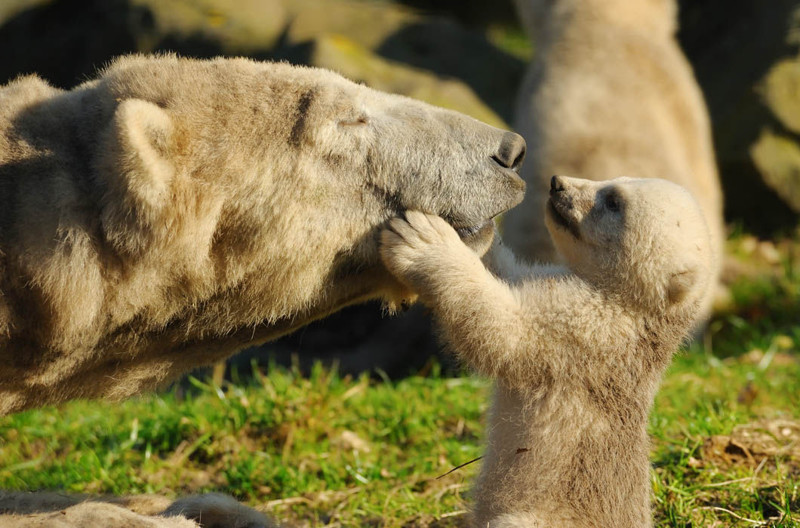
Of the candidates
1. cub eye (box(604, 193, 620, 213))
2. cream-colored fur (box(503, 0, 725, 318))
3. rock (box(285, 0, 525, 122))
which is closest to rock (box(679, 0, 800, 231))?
cream-colored fur (box(503, 0, 725, 318))

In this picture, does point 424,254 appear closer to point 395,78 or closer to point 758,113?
point 395,78

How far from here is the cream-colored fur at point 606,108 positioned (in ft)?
25.0

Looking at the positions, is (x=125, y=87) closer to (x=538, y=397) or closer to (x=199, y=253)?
(x=199, y=253)

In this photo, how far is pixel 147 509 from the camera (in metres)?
A: 3.84

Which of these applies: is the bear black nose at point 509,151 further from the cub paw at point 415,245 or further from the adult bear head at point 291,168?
the cub paw at point 415,245

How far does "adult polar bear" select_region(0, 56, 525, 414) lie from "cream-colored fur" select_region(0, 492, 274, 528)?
40 centimetres

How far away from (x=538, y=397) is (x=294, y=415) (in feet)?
7.04

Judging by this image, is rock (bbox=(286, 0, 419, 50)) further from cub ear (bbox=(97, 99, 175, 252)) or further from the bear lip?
cub ear (bbox=(97, 99, 175, 252))

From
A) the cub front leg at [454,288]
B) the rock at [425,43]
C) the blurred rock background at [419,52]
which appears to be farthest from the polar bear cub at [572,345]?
the rock at [425,43]

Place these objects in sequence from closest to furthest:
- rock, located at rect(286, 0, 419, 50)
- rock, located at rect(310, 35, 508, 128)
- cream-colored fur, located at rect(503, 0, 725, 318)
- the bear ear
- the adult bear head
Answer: the bear ear → the adult bear head → cream-colored fur, located at rect(503, 0, 725, 318) → rock, located at rect(310, 35, 508, 128) → rock, located at rect(286, 0, 419, 50)

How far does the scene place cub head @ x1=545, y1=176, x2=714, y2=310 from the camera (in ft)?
12.4

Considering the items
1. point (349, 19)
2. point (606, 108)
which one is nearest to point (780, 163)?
point (606, 108)

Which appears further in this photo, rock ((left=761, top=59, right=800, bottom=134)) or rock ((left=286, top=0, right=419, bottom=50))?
rock ((left=286, top=0, right=419, bottom=50))

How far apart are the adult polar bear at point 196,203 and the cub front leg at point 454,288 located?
102 millimetres
